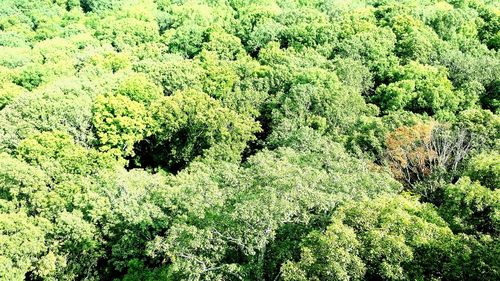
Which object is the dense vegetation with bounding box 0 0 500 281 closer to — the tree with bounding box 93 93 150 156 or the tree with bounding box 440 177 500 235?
the tree with bounding box 440 177 500 235

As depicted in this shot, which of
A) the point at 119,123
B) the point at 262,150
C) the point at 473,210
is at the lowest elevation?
the point at 119,123

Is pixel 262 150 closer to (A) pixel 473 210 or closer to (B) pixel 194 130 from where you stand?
(B) pixel 194 130

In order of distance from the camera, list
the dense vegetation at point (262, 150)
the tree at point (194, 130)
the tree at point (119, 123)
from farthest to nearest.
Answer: the tree at point (119, 123) → the tree at point (194, 130) → the dense vegetation at point (262, 150)

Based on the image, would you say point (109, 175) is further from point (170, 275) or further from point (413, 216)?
point (413, 216)

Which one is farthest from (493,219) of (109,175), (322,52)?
(322,52)

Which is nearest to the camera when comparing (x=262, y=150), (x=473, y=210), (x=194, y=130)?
(x=473, y=210)

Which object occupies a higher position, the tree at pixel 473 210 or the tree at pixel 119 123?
the tree at pixel 473 210

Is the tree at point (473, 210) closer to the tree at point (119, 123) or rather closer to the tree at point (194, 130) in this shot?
the tree at point (194, 130)

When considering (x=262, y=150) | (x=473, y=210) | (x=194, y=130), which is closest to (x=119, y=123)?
(x=194, y=130)

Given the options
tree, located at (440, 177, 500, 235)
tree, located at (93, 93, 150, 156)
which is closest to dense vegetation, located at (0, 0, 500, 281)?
tree, located at (440, 177, 500, 235)

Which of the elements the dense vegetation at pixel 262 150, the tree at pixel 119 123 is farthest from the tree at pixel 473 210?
the tree at pixel 119 123
